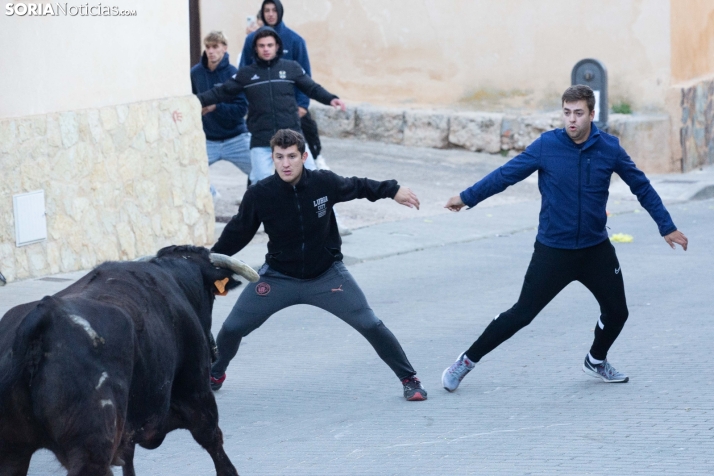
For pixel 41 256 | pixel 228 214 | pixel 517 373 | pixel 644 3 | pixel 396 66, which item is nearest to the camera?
pixel 517 373

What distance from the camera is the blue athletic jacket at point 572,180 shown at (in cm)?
628

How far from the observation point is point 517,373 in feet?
23.1

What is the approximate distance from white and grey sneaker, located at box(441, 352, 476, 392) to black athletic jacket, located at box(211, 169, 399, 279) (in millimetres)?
1000

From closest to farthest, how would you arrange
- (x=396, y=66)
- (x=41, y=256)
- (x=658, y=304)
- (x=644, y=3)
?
(x=658, y=304) < (x=41, y=256) < (x=644, y=3) < (x=396, y=66)

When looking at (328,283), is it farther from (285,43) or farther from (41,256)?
(285,43)

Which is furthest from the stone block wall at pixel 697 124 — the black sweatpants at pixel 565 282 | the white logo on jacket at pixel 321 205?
the white logo on jacket at pixel 321 205

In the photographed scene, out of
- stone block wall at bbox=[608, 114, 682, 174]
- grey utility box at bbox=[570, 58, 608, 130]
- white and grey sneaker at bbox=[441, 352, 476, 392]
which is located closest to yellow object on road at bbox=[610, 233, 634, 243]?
grey utility box at bbox=[570, 58, 608, 130]

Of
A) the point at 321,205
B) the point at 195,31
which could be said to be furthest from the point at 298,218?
Answer: the point at 195,31

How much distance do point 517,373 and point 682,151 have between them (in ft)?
36.9

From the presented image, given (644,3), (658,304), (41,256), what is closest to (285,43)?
(41,256)

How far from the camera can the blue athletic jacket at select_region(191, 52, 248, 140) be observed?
39.4ft

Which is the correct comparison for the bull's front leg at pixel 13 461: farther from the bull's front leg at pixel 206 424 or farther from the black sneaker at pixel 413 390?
the black sneaker at pixel 413 390

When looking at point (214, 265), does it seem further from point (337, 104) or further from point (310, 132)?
point (310, 132)

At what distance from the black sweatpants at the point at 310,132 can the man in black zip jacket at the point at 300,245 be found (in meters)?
5.64
